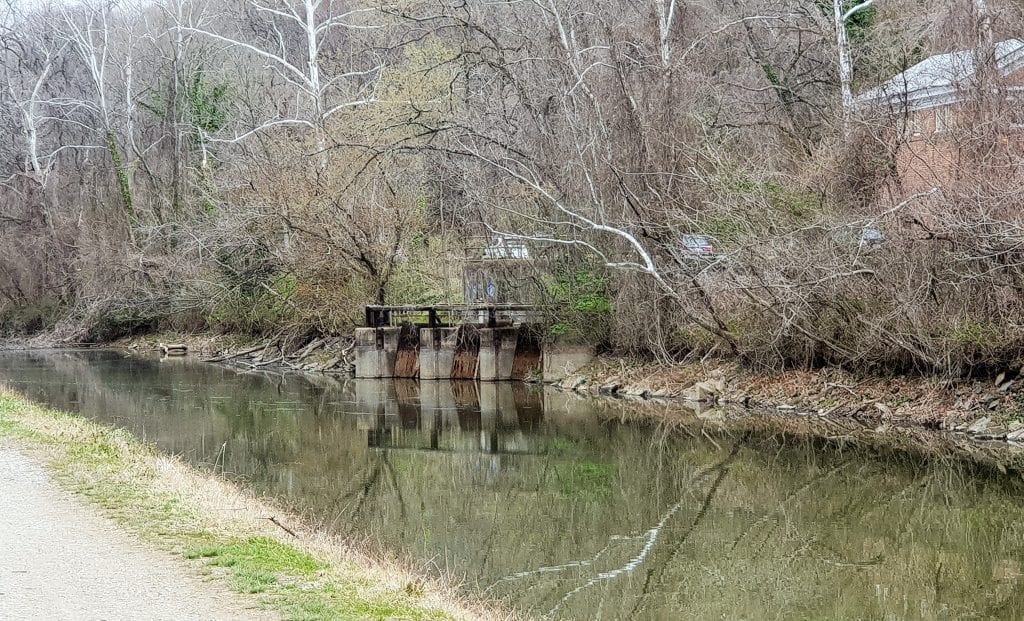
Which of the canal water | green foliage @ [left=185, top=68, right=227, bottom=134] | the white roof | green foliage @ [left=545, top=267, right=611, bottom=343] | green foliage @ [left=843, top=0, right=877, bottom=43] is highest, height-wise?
green foliage @ [left=185, top=68, right=227, bottom=134]

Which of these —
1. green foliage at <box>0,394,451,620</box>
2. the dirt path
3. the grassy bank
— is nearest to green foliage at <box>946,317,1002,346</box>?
the grassy bank

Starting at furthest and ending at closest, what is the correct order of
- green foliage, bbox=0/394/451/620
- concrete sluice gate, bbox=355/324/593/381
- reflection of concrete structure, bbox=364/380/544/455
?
concrete sluice gate, bbox=355/324/593/381
reflection of concrete structure, bbox=364/380/544/455
green foliage, bbox=0/394/451/620

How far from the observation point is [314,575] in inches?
349

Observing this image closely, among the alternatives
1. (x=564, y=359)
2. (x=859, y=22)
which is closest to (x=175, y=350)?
(x=564, y=359)

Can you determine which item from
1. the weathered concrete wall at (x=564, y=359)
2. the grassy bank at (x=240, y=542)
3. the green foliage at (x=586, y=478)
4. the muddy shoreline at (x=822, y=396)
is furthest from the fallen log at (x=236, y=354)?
the grassy bank at (x=240, y=542)

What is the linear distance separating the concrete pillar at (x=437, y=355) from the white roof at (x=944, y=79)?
14.0m

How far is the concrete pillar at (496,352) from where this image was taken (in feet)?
108

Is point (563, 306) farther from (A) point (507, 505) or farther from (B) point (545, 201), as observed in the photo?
(A) point (507, 505)

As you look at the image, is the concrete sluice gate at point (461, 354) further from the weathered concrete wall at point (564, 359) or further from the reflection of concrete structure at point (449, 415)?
the reflection of concrete structure at point (449, 415)

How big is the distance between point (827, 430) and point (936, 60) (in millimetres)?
8359

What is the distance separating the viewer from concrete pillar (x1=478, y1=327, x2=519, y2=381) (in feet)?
108

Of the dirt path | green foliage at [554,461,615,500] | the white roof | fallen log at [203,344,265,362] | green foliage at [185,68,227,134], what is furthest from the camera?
green foliage at [185,68,227,134]

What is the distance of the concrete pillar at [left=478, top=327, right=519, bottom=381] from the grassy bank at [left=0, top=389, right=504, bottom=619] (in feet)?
57.9

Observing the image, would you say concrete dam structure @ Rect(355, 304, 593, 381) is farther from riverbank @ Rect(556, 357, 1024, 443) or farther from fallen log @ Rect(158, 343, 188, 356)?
fallen log @ Rect(158, 343, 188, 356)
